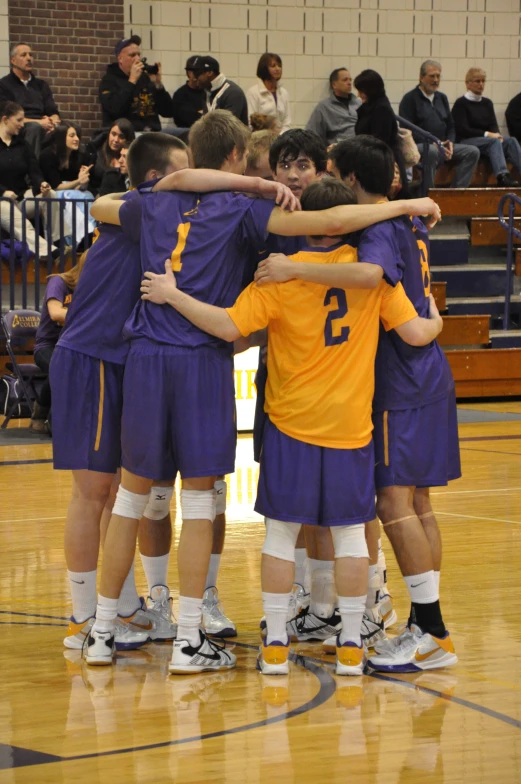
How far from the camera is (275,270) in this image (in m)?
3.45

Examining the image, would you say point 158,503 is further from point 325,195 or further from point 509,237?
point 509,237

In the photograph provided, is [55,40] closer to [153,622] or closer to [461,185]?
[461,185]

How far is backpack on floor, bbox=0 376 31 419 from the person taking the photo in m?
9.38

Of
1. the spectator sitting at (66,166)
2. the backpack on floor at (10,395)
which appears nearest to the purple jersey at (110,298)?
the backpack on floor at (10,395)

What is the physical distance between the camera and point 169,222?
354 centimetres

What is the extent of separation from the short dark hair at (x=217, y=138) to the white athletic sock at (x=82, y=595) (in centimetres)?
127

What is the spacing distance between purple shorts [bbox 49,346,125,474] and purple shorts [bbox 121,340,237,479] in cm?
21

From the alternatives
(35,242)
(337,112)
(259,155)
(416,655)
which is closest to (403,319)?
(259,155)

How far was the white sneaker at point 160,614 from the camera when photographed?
154 inches

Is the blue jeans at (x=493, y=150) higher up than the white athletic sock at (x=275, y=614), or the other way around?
the blue jeans at (x=493, y=150)

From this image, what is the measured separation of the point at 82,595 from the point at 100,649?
25cm

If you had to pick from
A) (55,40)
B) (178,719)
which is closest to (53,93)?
(55,40)

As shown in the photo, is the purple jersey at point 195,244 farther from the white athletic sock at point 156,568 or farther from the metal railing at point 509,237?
the metal railing at point 509,237

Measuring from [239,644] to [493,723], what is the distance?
3.27 feet
